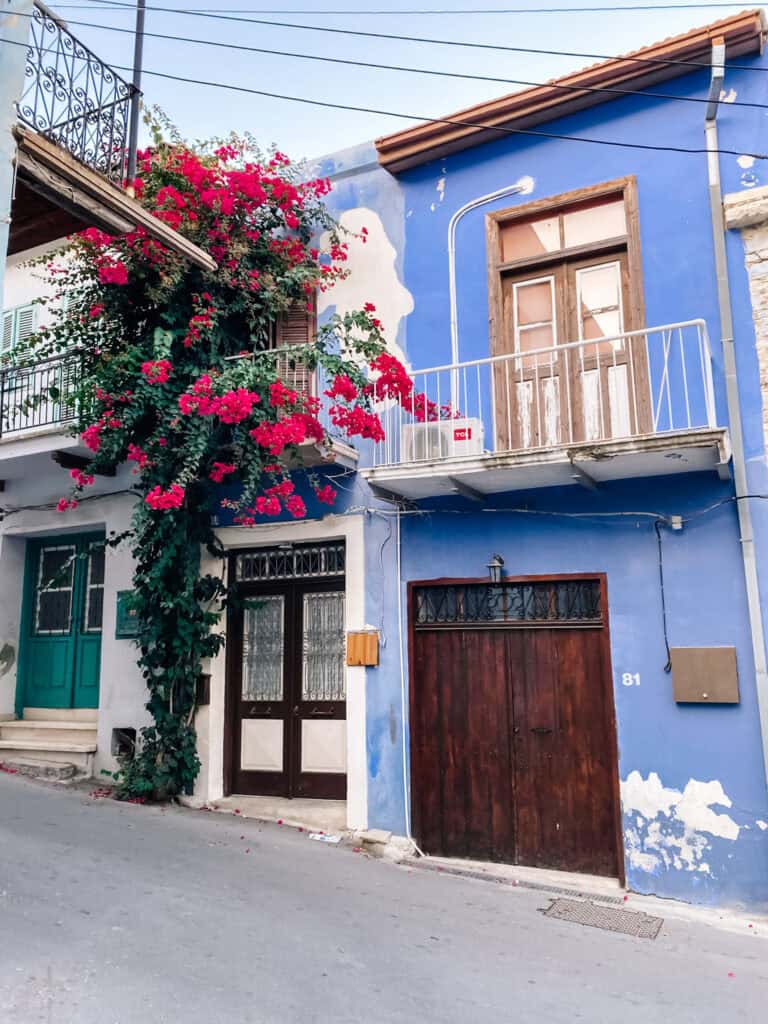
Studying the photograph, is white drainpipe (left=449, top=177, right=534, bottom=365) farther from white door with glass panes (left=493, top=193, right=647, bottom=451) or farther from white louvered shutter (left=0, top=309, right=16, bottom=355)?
white louvered shutter (left=0, top=309, right=16, bottom=355)

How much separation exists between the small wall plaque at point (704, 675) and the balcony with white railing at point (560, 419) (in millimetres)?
1414

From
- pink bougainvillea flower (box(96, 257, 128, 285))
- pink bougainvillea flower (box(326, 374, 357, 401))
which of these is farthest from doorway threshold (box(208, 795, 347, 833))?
pink bougainvillea flower (box(96, 257, 128, 285))

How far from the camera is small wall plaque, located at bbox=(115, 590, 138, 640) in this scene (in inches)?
339

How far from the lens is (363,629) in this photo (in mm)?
7512

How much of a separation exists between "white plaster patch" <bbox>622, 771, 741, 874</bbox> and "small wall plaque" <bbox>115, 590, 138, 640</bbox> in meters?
5.34

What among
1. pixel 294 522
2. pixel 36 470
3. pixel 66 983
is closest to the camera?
pixel 66 983

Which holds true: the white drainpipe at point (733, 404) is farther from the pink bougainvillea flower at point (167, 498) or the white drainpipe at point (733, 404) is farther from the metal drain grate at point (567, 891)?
the pink bougainvillea flower at point (167, 498)

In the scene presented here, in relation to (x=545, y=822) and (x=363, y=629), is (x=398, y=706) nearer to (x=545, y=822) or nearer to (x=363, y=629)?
(x=363, y=629)

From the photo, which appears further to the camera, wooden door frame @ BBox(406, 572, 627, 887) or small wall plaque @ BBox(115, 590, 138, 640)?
small wall plaque @ BBox(115, 590, 138, 640)

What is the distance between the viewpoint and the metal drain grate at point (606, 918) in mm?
5418

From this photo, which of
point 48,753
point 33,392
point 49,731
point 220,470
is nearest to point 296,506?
point 220,470

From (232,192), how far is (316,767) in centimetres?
591

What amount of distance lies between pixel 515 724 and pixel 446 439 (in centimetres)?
262

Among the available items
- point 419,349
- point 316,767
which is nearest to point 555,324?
point 419,349
